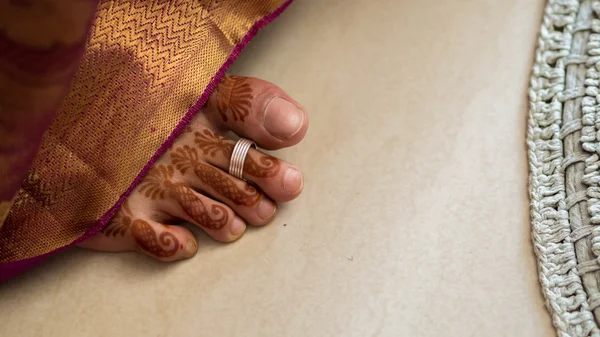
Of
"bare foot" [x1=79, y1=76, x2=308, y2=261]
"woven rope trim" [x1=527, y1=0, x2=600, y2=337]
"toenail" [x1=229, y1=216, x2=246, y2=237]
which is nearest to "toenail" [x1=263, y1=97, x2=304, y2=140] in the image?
"bare foot" [x1=79, y1=76, x2=308, y2=261]

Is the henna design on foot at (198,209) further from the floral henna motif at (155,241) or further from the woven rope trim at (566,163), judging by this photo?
the woven rope trim at (566,163)

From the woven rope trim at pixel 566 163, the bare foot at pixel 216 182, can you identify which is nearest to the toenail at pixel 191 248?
the bare foot at pixel 216 182

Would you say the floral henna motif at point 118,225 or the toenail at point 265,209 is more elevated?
the toenail at point 265,209

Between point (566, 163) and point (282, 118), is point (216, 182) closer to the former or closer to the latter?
point (282, 118)

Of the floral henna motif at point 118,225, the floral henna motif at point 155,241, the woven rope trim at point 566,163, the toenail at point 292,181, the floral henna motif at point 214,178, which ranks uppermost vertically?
the woven rope trim at point 566,163

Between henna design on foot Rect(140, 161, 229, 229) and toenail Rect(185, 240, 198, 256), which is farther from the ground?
henna design on foot Rect(140, 161, 229, 229)

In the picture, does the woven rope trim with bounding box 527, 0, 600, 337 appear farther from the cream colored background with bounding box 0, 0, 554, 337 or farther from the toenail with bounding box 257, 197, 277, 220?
the toenail with bounding box 257, 197, 277, 220
